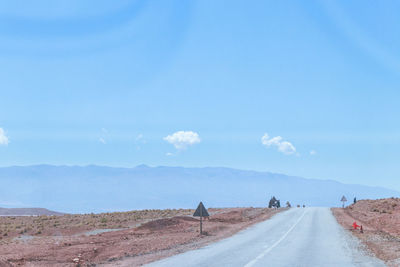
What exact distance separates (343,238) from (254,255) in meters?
11.1

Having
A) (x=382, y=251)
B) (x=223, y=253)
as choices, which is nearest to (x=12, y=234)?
(x=223, y=253)

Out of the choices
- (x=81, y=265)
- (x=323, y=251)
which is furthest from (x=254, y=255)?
(x=81, y=265)

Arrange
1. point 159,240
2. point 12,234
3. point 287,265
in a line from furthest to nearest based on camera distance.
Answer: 1. point 12,234
2. point 159,240
3. point 287,265

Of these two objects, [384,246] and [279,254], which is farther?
[384,246]

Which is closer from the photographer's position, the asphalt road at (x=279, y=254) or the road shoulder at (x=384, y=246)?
the asphalt road at (x=279, y=254)

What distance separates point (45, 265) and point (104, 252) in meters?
3.90

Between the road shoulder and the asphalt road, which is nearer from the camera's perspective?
the asphalt road

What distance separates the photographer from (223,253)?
64.2 ft

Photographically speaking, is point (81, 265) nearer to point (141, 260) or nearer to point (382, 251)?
point (141, 260)

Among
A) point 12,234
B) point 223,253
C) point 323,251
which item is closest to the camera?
point 223,253

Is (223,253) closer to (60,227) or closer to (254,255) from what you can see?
(254,255)

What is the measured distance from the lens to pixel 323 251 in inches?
826

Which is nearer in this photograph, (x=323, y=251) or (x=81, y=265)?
(x=81, y=265)

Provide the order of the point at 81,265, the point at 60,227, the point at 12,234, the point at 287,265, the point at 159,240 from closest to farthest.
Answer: the point at 287,265 < the point at 81,265 < the point at 159,240 < the point at 12,234 < the point at 60,227
